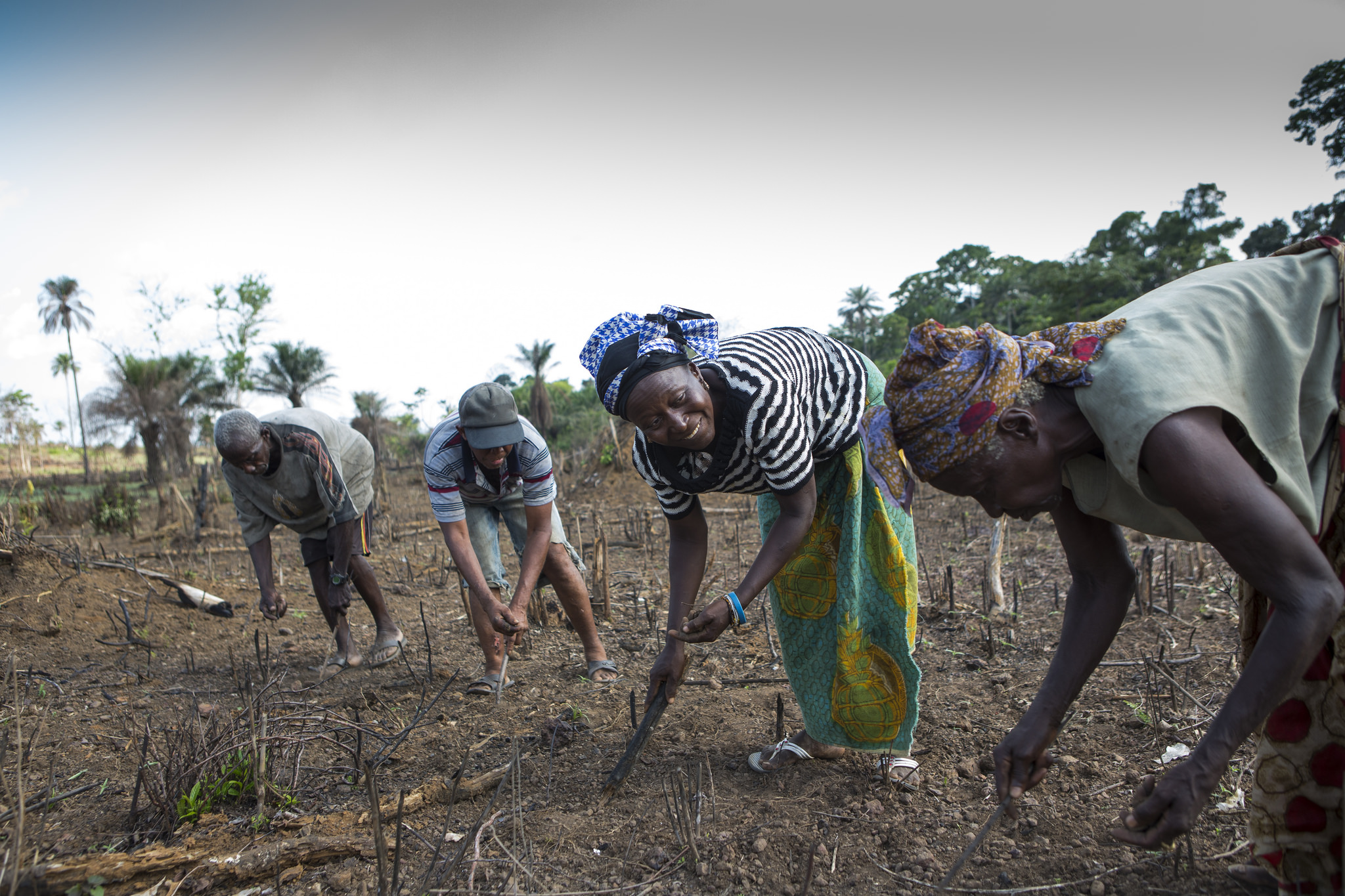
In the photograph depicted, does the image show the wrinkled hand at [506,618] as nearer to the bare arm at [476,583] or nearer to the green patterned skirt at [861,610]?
the bare arm at [476,583]

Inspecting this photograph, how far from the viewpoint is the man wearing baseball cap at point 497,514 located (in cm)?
329

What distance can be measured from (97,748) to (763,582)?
2.89 m

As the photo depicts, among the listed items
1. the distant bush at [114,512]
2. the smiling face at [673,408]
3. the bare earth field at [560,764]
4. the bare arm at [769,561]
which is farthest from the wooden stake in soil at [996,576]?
the distant bush at [114,512]

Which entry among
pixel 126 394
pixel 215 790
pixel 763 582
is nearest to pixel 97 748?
pixel 215 790

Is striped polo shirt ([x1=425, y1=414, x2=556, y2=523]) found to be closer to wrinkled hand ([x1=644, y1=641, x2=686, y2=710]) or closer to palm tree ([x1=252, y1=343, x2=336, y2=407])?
wrinkled hand ([x1=644, y1=641, x2=686, y2=710])

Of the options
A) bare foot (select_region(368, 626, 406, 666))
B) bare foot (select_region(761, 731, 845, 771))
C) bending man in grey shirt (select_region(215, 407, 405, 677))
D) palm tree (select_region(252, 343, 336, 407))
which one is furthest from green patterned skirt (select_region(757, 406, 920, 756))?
palm tree (select_region(252, 343, 336, 407))

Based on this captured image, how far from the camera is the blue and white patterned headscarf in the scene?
199cm

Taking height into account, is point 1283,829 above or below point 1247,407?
below

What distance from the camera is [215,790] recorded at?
7.84ft

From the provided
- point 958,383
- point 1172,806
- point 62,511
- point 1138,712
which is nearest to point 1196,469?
point 958,383

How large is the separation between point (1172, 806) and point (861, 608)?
1255mm

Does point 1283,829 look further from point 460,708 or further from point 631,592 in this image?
point 631,592

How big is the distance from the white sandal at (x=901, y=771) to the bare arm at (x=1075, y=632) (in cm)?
82

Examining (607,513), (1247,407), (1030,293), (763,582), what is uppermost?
(1030,293)
